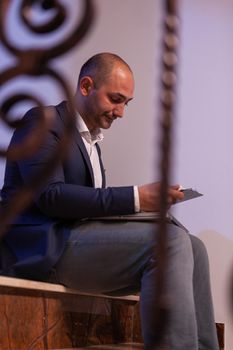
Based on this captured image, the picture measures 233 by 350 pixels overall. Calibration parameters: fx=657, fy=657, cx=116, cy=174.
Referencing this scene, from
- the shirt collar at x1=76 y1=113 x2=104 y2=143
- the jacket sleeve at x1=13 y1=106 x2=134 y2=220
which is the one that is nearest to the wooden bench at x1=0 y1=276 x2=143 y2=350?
the jacket sleeve at x1=13 y1=106 x2=134 y2=220

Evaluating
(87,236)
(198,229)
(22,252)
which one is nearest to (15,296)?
(22,252)

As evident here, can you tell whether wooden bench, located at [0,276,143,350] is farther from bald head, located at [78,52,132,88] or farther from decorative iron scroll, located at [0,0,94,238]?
decorative iron scroll, located at [0,0,94,238]

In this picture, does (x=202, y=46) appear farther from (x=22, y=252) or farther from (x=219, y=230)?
(x=22, y=252)

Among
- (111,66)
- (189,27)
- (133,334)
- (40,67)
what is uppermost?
(189,27)

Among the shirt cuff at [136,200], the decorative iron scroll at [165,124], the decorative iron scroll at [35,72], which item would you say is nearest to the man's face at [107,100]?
the shirt cuff at [136,200]

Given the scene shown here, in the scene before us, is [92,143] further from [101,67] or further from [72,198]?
[72,198]

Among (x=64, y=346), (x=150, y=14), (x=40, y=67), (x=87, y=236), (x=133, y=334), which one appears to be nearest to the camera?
(x=40, y=67)

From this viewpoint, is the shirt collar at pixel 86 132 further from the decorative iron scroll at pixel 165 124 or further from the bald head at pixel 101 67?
the decorative iron scroll at pixel 165 124

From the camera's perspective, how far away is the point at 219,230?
2357 millimetres

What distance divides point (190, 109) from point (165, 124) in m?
2.01

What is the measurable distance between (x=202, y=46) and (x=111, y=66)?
0.64 m

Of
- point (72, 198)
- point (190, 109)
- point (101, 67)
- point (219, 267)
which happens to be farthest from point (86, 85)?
point (219, 267)

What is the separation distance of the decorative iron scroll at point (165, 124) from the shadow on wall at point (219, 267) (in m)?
1.87

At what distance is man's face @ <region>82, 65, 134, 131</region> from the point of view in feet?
6.26
